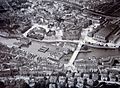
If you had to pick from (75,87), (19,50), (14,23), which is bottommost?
(75,87)

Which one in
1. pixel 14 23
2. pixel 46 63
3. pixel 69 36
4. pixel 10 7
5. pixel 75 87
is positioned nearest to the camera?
pixel 75 87

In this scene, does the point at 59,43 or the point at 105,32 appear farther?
the point at 105,32

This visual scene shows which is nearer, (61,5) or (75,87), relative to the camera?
(75,87)

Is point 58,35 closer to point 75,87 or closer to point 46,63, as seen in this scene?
point 46,63

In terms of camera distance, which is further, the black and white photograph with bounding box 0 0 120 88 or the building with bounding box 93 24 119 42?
the building with bounding box 93 24 119 42

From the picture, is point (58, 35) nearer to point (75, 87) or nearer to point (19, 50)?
point (19, 50)

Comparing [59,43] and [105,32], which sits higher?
[105,32]

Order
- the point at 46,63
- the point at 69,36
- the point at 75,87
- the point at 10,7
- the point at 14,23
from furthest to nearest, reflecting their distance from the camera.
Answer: the point at 10,7 < the point at 14,23 < the point at 69,36 < the point at 46,63 < the point at 75,87

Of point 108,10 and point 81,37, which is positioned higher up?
point 108,10

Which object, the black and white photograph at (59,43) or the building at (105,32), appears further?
the building at (105,32)

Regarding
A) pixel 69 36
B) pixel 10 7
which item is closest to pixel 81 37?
pixel 69 36
